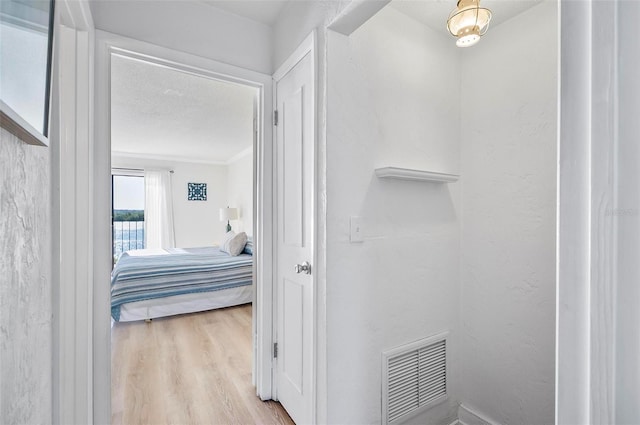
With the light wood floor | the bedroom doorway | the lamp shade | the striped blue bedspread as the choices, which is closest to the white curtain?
the bedroom doorway

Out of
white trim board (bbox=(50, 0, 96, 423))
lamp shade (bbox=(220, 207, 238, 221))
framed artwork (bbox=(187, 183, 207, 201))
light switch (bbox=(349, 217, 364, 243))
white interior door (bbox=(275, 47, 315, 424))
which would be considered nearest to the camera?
white trim board (bbox=(50, 0, 96, 423))

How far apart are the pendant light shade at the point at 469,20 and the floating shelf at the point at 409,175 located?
24.2 inches

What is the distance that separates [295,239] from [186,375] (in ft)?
5.04

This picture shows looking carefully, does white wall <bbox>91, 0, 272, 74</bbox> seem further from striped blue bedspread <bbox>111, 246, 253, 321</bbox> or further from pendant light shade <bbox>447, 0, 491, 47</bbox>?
striped blue bedspread <bbox>111, 246, 253, 321</bbox>

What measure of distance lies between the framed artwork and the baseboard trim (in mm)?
6318

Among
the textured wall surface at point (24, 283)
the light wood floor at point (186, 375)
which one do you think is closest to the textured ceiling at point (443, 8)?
the textured wall surface at point (24, 283)

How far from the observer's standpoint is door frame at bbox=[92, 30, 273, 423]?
1.51m

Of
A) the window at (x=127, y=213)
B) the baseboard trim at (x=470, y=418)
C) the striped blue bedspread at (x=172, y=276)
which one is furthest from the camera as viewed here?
the window at (x=127, y=213)

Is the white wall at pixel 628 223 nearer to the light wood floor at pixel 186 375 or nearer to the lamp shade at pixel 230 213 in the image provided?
the light wood floor at pixel 186 375

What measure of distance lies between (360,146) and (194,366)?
2.23 meters

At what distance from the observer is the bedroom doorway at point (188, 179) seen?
2117 millimetres

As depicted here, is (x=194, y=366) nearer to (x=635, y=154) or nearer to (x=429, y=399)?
(x=429, y=399)

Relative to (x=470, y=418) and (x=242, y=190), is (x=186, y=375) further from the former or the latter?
(x=242, y=190)

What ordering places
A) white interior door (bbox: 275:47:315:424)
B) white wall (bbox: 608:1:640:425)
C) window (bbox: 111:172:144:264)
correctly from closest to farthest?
white wall (bbox: 608:1:640:425) < white interior door (bbox: 275:47:315:424) < window (bbox: 111:172:144:264)
